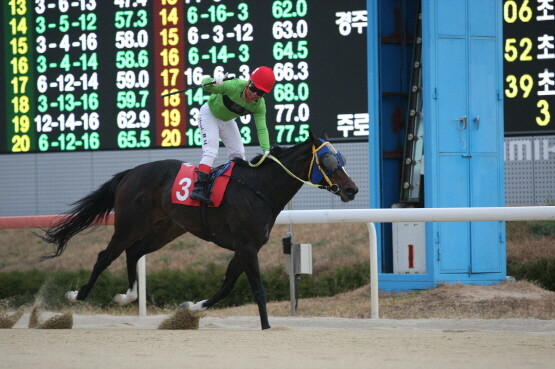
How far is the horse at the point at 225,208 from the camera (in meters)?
5.84

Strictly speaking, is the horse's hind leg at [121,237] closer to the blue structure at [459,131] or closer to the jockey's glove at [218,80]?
the jockey's glove at [218,80]

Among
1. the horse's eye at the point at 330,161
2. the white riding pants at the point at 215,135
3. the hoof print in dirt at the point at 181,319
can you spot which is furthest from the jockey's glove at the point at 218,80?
the hoof print in dirt at the point at 181,319

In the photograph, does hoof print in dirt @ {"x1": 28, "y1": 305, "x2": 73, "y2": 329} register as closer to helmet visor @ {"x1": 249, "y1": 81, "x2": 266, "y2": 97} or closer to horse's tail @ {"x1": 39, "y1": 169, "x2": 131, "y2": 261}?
horse's tail @ {"x1": 39, "y1": 169, "x2": 131, "y2": 261}

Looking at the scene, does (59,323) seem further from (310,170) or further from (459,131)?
(459,131)

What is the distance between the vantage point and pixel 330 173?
5812mm

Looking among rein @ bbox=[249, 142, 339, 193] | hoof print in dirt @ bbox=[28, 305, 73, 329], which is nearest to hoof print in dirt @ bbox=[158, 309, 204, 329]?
hoof print in dirt @ bbox=[28, 305, 73, 329]

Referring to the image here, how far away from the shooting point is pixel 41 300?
654 cm

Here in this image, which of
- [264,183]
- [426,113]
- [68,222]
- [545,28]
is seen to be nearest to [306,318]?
[264,183]

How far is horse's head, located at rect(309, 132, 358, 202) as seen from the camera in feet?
19.0

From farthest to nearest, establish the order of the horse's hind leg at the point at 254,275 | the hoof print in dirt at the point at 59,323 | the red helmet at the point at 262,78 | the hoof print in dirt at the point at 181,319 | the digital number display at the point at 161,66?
the digital number display at the point at 161,66 < the hoof print in dirt at the point at 59,323 < the hoof print in dirt at the point at 181,319 < the red helmet at the point at 262,78 < the horse's hind leg at the point at 254,275

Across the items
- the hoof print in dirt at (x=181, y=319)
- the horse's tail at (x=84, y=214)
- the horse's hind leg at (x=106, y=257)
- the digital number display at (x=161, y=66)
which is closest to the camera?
the hoof print in dirt at (x=181, y=319)

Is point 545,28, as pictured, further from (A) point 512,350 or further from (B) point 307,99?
(A) point 512,350

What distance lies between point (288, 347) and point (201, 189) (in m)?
1.61

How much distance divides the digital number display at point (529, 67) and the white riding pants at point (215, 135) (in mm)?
3247
